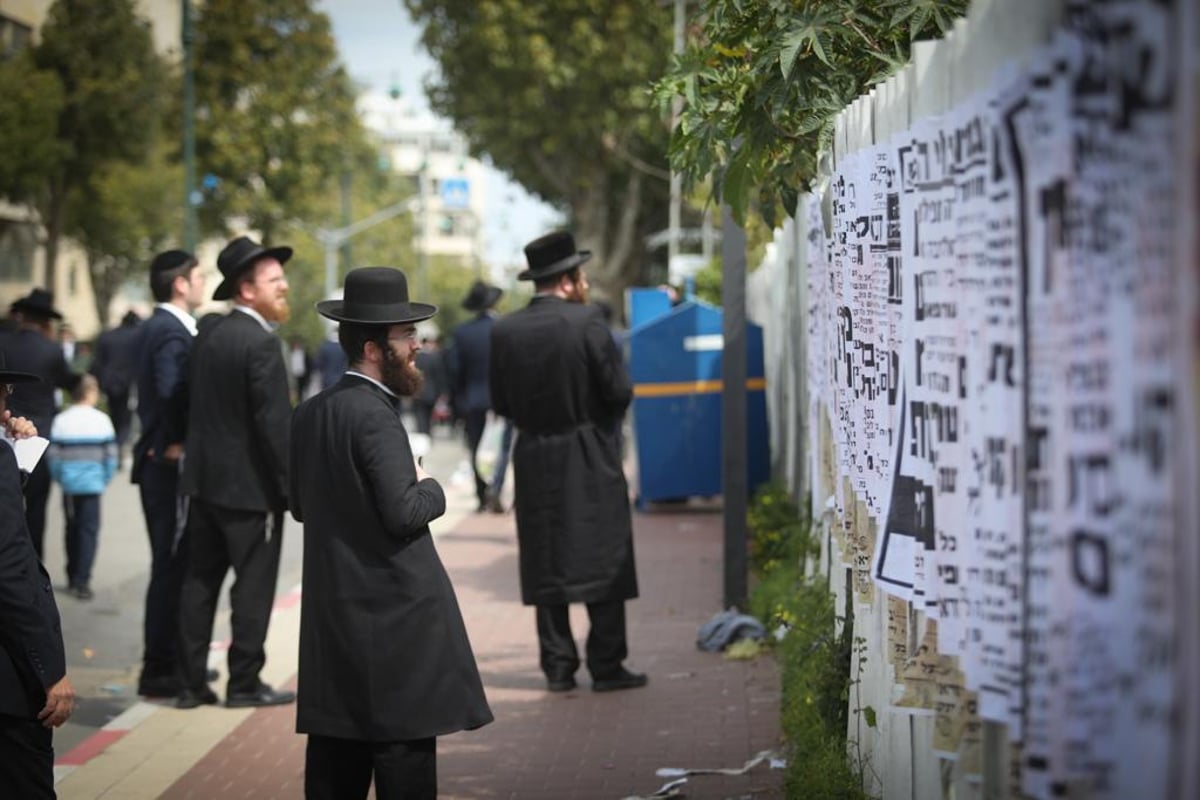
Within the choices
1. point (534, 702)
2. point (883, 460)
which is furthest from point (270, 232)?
point (883, 460)

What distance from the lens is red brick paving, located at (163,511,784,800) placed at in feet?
21.7

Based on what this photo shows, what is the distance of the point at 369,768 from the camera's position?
522 centimetres

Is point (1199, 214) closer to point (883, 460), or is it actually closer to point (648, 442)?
point (883, 460)

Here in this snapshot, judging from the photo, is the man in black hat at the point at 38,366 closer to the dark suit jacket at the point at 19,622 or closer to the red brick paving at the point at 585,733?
the red brick paving at the point at 585,733

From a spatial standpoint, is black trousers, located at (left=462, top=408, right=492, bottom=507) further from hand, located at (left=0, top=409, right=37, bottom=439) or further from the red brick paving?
hand, located at (left=0, top=409, right=37, bottom=439)

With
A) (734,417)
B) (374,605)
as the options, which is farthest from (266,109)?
(374,605)

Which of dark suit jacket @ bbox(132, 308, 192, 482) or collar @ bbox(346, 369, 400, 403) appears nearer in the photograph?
collar @ bbox(346, 369, 400, 403)

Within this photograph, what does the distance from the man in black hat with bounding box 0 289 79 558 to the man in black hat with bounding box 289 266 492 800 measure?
17.7 feet

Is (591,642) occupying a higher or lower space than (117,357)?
lower

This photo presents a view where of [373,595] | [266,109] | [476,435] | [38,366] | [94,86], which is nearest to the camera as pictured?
[373,595]

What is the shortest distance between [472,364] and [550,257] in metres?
7.71

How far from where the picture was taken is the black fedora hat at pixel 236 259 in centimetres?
796

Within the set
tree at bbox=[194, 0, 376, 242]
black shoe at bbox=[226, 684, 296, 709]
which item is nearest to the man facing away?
black shoe at bbox=[226, 684, 296, 709]

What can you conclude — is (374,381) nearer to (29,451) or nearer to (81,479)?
(29,451)
